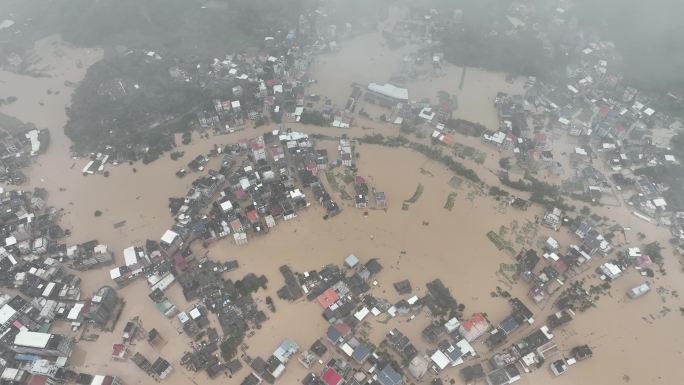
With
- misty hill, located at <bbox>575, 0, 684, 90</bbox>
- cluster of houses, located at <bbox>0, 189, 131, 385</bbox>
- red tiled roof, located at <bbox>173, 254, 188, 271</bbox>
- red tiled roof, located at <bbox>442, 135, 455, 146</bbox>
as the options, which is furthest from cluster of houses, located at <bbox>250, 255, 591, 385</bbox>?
misty hill, located at <bbox>575, 0, 684, 90</bbox>

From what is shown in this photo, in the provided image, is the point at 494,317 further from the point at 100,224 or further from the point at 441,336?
the point at 100,224

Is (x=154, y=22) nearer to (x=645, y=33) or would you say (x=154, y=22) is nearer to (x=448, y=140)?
(x=448, y=140)

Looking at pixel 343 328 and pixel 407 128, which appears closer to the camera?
pixel 343 328

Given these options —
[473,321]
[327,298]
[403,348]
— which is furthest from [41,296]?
[473,321]

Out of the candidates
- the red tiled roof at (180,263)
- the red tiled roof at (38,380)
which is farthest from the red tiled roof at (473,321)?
the red tiled roof at (38,380)

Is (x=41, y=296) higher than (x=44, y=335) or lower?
lower

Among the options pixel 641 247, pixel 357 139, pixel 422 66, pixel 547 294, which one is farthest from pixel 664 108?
pixel 357 139

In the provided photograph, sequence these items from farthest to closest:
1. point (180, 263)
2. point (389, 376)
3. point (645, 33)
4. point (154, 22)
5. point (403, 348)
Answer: point (645, 33)
point (154, 22)
point (180, 263)
point (403, 348)
point (389, 376)
